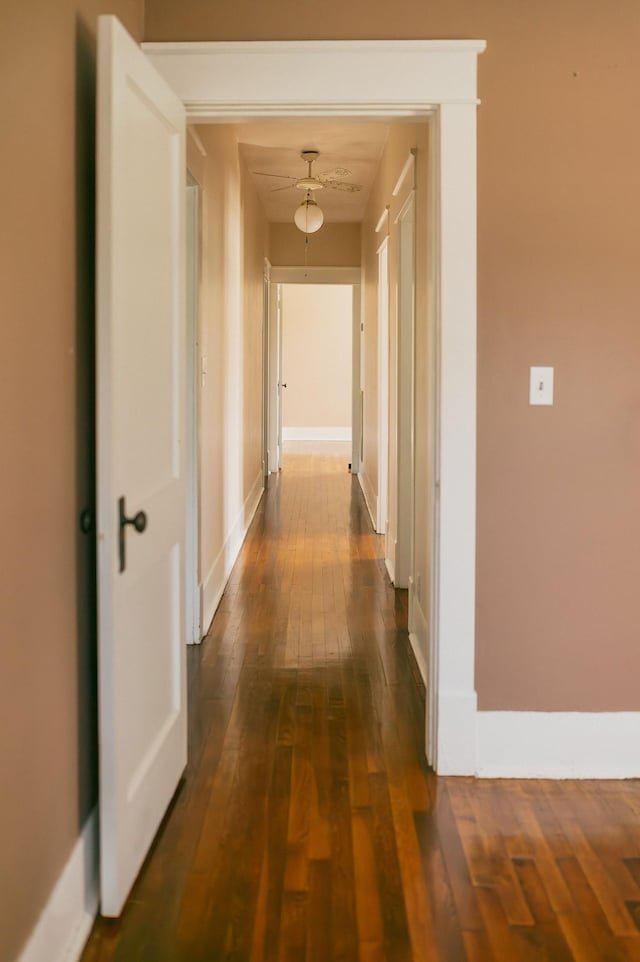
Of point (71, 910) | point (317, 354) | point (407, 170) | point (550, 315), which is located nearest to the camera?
point (71, 910)

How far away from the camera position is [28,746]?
180cm

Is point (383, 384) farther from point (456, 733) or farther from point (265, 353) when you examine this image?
point (456, 733)

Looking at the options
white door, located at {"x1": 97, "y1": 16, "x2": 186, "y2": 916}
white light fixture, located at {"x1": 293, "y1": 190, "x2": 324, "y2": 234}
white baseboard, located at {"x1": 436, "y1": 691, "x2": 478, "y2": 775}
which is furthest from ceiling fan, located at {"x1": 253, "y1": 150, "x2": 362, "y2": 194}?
white baseboard, located at {"x1": 436, "y1": 691, "x2": 478, "y2": 775}

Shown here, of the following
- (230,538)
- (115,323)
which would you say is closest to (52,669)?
(115,323)

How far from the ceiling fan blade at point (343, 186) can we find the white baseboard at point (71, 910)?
6529mm

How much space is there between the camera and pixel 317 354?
13273 millimetres

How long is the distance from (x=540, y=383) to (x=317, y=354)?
10528 millimetres

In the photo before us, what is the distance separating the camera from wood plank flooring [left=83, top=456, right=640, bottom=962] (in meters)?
2.04

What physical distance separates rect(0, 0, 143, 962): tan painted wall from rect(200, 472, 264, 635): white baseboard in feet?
6.95

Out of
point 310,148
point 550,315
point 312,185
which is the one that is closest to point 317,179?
point 312,185

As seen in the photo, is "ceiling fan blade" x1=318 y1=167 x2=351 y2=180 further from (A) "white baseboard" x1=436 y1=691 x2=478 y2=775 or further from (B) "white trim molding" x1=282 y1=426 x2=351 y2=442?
(B) "white trim molding" x1=282 y1=426 x2=351 y2=442

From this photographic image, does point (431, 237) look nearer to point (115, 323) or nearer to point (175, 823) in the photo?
point (115, 323)

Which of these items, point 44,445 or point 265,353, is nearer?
point 44,445

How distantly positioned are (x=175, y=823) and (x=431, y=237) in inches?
78.1
